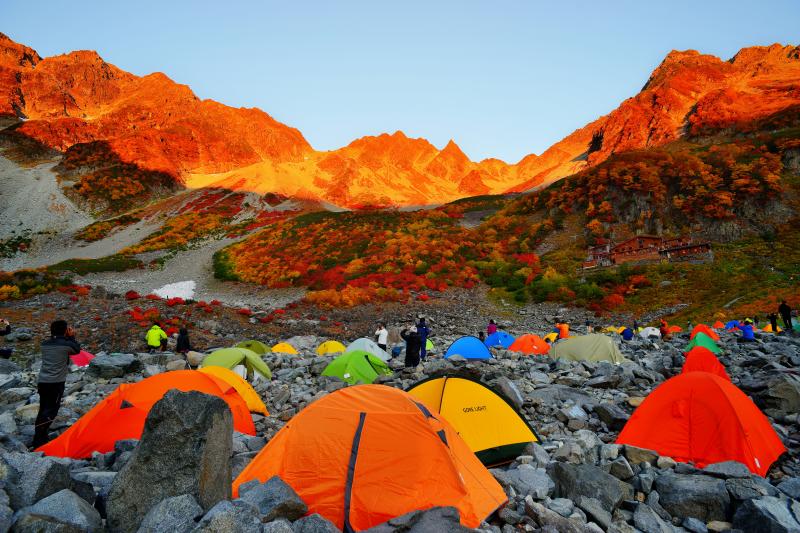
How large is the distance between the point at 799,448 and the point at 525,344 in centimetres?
1209

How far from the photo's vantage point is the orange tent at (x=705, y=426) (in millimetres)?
6551

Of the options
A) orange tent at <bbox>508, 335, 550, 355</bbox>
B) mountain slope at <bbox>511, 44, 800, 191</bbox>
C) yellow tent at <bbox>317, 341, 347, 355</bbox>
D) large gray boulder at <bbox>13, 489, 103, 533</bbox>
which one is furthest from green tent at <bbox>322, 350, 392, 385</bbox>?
mountain slope at <bbox>511, 44, 800, 191</bbox>

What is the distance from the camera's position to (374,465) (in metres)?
5.25

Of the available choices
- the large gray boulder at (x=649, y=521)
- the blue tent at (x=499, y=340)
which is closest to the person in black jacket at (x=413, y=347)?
the blue tent at (x=499, y=340)

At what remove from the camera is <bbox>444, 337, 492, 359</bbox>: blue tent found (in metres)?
16.7

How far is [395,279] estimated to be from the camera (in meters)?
41.4

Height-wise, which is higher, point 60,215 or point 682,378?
point 60,215

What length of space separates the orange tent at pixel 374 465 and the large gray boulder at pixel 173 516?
1191 millimetres

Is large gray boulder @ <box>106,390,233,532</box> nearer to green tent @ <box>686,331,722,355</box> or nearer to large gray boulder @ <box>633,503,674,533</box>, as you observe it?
large gray boulder @ <box>633,503,674,533</box>

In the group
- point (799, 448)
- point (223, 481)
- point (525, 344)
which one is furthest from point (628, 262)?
point (223, 481)

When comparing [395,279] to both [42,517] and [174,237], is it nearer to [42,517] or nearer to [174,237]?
[42,517]

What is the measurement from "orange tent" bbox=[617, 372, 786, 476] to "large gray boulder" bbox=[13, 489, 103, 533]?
25.1 ft

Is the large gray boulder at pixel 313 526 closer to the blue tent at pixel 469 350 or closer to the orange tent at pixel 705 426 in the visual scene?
the orange tent at pixel 705 426

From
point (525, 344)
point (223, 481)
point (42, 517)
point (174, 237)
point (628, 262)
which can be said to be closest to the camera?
point (42, 517)
